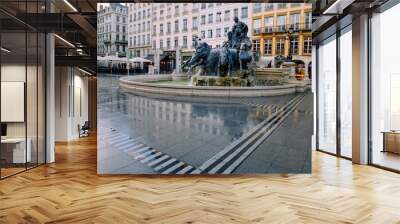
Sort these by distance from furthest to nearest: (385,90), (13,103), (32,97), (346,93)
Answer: (346,93)
(32,97)
(385,90)
(13,103)

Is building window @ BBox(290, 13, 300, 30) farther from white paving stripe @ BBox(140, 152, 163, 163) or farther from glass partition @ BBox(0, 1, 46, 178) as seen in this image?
glass partition @ BBox(0, 1, 46, 178)

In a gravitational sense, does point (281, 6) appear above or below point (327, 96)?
above

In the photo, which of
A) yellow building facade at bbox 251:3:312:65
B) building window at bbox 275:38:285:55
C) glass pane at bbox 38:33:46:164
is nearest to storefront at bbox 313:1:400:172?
yellow building facade at bbox 251:3:312:65

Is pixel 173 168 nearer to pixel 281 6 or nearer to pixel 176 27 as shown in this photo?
pixel 176 27

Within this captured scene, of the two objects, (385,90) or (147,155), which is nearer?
(147,155)

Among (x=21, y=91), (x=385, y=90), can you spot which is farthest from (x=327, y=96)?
(x=21, y=91)

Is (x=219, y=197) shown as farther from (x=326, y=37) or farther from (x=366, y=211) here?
(x=326, y=37)

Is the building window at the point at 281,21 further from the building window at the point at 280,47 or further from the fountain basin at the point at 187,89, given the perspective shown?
the fountain basin at the point at 187,89

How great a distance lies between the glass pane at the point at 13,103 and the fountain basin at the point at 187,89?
6.78 feet

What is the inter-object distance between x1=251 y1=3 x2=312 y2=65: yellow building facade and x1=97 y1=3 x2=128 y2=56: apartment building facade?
2.33 meters

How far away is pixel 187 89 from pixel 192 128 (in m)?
0.70

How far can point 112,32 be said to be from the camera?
22.4 ft

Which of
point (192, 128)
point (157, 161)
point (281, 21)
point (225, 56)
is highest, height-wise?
point (281, 21)

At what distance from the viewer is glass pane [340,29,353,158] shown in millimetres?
9158
